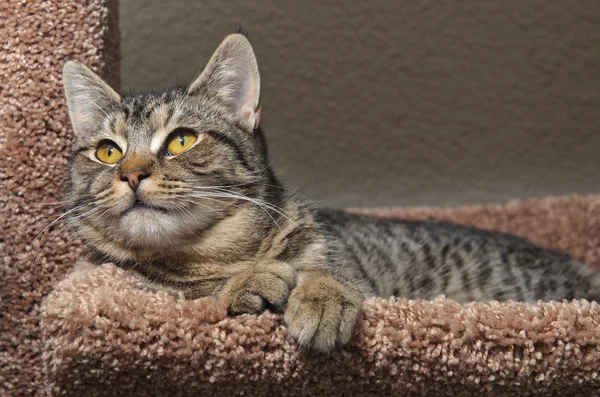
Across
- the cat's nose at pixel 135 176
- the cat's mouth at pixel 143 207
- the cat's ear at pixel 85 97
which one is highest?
the cat's ear at pixel 85 97

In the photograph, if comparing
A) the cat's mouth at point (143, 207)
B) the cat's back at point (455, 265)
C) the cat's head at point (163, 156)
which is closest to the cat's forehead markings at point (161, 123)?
the cat's head at point (163, 156)

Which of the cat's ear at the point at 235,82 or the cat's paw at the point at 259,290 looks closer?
the cat's paw at the point at 259,290

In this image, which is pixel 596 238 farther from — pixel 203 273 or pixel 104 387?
pixel 104 387

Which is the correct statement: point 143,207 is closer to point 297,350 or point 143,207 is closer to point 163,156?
point 163,156

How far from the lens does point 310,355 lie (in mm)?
898

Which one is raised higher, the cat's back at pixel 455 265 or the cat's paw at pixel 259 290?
the cat's paw at pixel 259 290

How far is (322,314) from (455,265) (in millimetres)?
703

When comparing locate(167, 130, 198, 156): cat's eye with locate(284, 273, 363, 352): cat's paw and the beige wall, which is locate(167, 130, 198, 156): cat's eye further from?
the beige wall

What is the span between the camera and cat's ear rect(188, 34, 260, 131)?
1.26 m

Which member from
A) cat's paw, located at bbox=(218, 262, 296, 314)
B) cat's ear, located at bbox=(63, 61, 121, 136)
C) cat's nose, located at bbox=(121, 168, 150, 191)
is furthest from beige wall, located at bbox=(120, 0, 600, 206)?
cat's paw, located at bbox=(218, 262, 296, 314)

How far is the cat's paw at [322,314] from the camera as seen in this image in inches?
34.4

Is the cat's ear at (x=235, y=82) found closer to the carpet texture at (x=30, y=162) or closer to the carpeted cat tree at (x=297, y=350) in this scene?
the carpet texture at (x=30, y=162)

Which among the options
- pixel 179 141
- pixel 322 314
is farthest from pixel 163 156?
pixel 322 314

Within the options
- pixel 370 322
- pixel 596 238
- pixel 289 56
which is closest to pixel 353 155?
pixel 289 56
